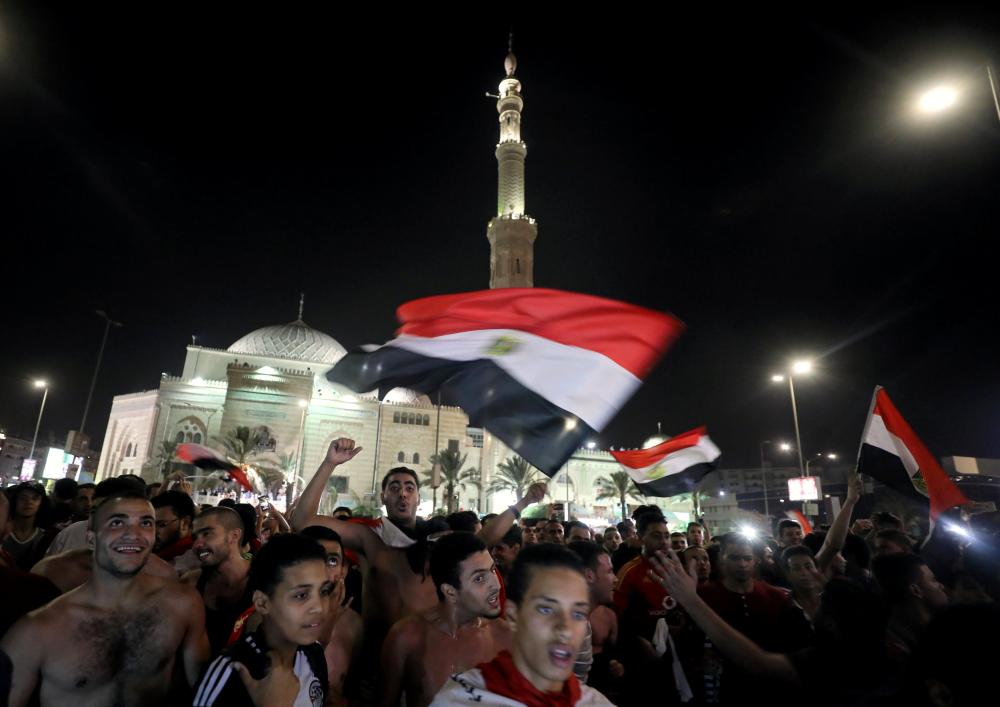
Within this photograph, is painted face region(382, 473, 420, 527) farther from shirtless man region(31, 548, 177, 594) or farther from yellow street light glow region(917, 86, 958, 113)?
yellow street light glow region(917, 86, 958, 113)

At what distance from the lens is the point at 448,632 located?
3588mm

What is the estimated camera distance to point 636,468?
9.06m

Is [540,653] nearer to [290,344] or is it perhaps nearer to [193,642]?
[193,642]

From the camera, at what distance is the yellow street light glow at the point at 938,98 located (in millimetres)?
7660

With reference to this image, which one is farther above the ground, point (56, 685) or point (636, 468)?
point (636, 468)

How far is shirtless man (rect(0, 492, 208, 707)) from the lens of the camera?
2982 mm

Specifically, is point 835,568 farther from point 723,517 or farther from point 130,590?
point 723,517

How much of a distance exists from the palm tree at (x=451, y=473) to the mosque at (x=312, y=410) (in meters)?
0.94

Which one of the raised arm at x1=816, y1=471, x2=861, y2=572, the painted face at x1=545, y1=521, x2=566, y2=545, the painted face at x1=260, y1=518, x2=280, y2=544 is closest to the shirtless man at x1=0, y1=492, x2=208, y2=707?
the painted face at x1=260, y1=518, x2=280, y2=544

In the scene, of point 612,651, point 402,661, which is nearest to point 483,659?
point 402,661

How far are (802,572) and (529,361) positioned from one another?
298 centimetres

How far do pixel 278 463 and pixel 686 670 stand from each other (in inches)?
1814

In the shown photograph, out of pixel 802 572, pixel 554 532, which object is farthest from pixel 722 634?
pixel 554 532

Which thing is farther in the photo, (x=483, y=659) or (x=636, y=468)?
(x=636, y=468)
